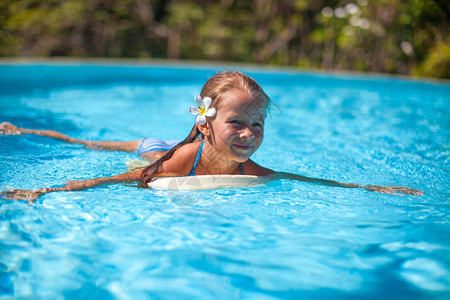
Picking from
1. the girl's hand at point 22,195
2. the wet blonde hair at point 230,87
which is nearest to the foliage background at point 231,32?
the wet blonde hair at point 230,87

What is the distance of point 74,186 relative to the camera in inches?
97.0

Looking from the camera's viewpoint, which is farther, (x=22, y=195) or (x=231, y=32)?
(x=231, y=32)

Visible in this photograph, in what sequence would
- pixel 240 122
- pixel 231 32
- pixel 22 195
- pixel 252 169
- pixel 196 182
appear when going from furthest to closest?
1. pixel 231 32
2. pixel 252 169
3. pixel 196 182
4. pixel 240 122
5. pixel 22 195

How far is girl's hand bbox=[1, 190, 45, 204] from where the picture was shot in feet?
7.27

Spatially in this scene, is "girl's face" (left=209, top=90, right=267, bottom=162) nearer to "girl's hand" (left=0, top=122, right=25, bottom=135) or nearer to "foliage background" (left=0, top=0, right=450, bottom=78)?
"girl's hand" (left=0, top=122, right=25, bottom=135)

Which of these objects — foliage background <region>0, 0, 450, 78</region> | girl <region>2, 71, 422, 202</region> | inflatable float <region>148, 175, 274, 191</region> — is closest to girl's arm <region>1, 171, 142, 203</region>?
girl <region>2, 71, 422, 202</region>

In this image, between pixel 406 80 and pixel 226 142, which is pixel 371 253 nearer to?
pixel 226 142

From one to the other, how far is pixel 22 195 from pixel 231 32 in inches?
545

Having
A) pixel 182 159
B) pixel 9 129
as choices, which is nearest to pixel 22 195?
pixel 182 159

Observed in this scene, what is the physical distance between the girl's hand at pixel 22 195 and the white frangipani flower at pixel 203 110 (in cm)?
97

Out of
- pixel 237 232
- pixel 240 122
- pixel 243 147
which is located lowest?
pixel 237 232

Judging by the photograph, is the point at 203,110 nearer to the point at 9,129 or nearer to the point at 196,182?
the point at 196,182

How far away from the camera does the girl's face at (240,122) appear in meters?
2.40

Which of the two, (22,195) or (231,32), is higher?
(231,32)
